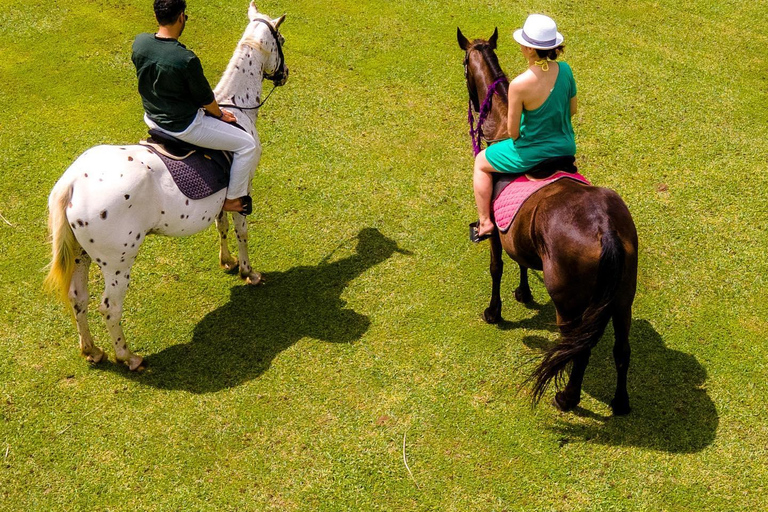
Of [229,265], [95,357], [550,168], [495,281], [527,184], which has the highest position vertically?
[550,168]

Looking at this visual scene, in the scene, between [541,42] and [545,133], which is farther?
[545,133]

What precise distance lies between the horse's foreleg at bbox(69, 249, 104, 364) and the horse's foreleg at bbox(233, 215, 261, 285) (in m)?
1.33

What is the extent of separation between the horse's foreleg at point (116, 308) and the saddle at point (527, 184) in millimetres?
3024

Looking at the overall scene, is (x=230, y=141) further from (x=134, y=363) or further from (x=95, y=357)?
(x=95, y=357)

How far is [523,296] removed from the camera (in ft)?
20.7

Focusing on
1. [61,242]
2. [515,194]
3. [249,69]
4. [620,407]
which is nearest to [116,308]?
[61,242]

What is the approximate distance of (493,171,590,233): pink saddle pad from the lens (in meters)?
5.15

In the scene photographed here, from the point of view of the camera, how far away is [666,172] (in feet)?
24.8

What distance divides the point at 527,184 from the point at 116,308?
3432 millimetres

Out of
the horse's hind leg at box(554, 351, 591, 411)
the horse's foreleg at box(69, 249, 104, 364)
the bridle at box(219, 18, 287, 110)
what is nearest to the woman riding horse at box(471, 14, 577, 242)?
the horse's hind leg at box(554, 351, 591, 411)

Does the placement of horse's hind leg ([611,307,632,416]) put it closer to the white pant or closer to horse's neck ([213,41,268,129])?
the white pant

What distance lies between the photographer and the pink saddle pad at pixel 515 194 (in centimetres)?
515

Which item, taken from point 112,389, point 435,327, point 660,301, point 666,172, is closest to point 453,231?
point 435,327

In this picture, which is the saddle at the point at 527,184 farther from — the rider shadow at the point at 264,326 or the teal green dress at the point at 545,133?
the rider shadow at the point at 264,326
